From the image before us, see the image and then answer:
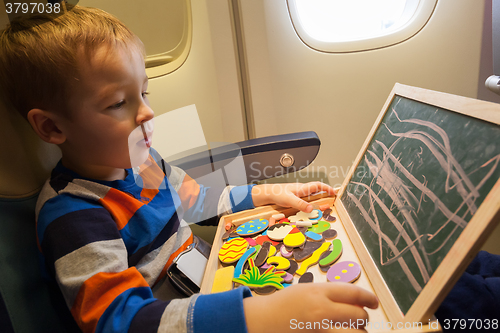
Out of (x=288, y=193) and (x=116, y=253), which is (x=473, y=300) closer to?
(x=288, y=193)

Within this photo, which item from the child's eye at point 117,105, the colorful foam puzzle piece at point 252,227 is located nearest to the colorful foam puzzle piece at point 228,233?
the colorful foam puzzle piece at point 252,227

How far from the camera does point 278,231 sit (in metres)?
0.61

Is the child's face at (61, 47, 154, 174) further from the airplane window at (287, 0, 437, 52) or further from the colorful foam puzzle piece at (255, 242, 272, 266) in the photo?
the airplane window at (287, 0, 437, 52)

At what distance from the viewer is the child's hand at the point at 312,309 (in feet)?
1.14

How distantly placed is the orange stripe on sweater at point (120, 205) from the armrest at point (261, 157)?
0.28 meters

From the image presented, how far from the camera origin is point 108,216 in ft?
1.56

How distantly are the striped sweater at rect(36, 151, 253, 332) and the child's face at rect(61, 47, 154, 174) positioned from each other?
0.05 m

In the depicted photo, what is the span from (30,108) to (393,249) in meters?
0.61

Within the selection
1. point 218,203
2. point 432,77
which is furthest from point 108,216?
point 432,77

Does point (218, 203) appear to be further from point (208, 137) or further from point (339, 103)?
point (339, 103)

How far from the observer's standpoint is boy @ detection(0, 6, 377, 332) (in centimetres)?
37

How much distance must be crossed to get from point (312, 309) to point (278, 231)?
0.86ft

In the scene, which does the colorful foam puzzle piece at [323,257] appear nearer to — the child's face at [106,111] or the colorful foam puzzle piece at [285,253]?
the colorful foam puzzle piece at [285,253]

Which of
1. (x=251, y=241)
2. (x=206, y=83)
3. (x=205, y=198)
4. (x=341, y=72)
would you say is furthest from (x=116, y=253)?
(x=341, y=72)
